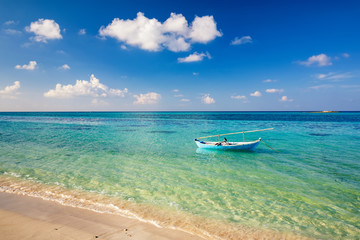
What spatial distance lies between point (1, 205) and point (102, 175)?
4.89 meters

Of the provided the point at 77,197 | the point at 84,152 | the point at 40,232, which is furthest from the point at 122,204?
the point at 84,152

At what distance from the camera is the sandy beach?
5.50 meters

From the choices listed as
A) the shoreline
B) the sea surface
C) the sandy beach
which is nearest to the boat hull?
the sea surface

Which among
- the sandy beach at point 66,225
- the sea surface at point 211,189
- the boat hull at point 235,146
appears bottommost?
the sea surface at point 211,189

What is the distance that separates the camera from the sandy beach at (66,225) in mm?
5496

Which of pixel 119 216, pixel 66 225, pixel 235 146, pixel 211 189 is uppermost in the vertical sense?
pixel 235 146

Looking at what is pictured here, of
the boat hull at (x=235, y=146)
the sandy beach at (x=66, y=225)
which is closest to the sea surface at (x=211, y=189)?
the sandy beach at (x=66, y=225)

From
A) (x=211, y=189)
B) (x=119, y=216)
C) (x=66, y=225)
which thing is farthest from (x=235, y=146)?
(x=66, y=225)

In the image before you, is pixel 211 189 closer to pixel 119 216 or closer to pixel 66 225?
pixel 119 216

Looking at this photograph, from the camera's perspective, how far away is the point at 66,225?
6.01 m

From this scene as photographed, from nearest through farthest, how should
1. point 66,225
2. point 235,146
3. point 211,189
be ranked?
point 66,225
point 211,189
point 235,146

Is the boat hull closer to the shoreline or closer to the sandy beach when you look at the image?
the shoreline

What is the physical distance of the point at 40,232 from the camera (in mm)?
5598

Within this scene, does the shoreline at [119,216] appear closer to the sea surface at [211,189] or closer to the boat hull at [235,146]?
the sea surface at [211,189]
